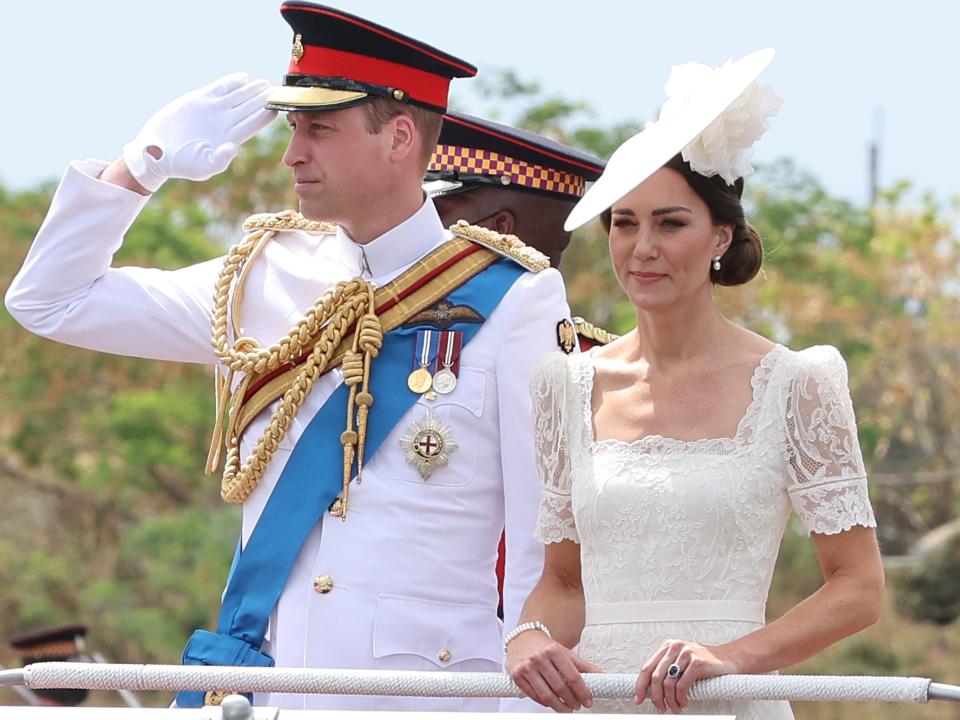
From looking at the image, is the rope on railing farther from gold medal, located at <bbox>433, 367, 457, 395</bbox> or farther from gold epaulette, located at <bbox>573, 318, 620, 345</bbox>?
gold epaulette, located at <bbox>573, 318, 620, 345</bbox>

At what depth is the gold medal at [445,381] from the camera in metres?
3.63

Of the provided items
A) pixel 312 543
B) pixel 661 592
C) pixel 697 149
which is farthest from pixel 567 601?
pixel 697 149

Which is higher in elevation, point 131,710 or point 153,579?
point 153,579

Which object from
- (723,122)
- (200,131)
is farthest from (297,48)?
(723,122)

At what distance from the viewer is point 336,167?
3641mm

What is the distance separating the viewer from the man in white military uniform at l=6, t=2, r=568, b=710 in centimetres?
354

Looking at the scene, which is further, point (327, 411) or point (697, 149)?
point (327, 411)

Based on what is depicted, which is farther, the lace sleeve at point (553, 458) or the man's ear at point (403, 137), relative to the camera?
the man's ear at point (403, 137)

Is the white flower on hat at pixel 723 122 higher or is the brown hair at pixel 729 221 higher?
the white flower on hat at pixel 723 122

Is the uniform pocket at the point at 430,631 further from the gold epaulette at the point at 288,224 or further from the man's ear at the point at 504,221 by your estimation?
the man's ear at the point at 504,221

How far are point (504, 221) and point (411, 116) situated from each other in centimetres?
70

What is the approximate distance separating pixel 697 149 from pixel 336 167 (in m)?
0.74

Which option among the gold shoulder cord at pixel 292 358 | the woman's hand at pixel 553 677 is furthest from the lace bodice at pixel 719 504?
the gold shoulder cord at pixel 292 358

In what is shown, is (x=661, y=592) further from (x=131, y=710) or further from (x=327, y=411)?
(x=131, y=710)
